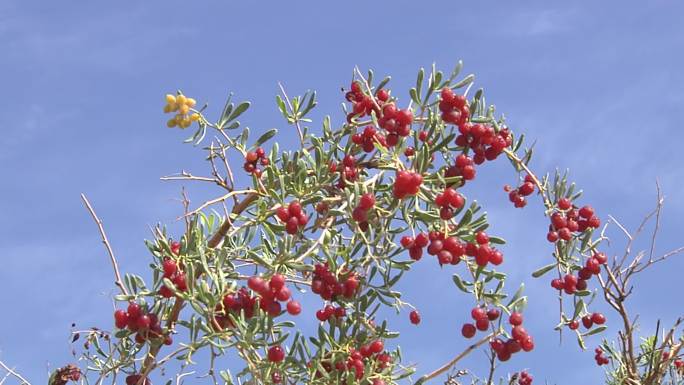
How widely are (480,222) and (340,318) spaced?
0.61 meters

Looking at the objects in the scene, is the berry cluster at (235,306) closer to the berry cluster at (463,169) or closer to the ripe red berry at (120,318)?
the ripe red berry at (120,318)

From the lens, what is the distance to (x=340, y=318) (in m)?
3.17

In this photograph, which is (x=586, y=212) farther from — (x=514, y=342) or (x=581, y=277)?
(x=514, y=342)

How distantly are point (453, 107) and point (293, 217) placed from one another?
2.37 feet

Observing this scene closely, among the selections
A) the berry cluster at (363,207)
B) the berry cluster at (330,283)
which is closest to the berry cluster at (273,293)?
the berry cluster at (330,283)

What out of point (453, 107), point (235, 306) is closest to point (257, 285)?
point (235, 306)

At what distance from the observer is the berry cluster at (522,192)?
354 cm

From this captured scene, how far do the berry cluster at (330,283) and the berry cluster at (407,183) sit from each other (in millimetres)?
382

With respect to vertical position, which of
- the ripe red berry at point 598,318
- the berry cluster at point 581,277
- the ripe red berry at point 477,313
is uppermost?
the berry cluster at point 581,277

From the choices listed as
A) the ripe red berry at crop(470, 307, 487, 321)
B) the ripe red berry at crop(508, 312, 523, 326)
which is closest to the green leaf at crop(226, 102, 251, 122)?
the ripe red berry at crop(470, 307, 487, 321)

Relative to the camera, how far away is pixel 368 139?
327 cm

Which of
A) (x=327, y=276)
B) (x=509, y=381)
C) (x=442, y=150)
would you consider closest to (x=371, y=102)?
(x=442, y=150)

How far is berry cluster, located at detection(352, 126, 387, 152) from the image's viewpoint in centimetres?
324

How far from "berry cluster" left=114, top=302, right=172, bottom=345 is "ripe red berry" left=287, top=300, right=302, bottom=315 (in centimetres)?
60
